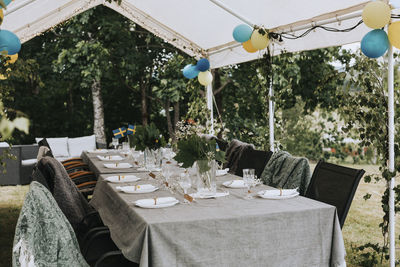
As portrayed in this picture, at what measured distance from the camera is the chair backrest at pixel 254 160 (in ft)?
13.5

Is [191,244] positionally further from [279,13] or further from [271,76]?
[271,76]

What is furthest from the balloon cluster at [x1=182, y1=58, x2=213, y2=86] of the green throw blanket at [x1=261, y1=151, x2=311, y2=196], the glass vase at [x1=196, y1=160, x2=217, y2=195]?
the glass vase at [x1=196, y1=160, x2=217, y2=195]

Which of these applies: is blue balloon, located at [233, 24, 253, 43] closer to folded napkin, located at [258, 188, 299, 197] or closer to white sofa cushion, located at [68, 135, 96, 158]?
folded napkin, located at [258, 188, 299, 197]

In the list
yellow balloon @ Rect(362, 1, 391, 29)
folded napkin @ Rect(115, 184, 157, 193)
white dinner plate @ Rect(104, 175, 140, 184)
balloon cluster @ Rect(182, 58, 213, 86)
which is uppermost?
balloon cluster @ Rect(182, 58, 213, 86)

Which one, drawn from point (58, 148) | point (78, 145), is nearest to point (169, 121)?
point (78, 145)

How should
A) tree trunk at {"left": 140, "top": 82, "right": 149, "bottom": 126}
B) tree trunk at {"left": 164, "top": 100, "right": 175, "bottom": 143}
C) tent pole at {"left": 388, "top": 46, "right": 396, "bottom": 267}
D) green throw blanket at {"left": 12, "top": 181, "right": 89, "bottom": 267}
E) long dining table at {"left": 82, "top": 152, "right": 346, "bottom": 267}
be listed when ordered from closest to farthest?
green throw blanket at {"left": 12, "top": 181, "right": 89, "bottom": 267}, long dining table at {"left": 82, "top": 152, "right": 346, "bottom": 267}, tent pole at {"left": 388, "top": 46, "right": 396, "bottom": 267}, tree trunk at {"left": 164, "top": 100, "right": 175, "bottom": 143}, tree trunk at {"left": 140, "top": 82, "right": 149, "bottom": 126}

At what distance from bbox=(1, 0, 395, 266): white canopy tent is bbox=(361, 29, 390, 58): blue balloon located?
0.21m

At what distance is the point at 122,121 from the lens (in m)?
12.0

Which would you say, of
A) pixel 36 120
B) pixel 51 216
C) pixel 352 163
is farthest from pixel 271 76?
pixel 36 120

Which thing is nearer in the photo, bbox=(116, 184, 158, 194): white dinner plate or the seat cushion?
bbox=(116, 184, 158, 194): white dinner plate

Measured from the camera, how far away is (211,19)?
6.24 meters

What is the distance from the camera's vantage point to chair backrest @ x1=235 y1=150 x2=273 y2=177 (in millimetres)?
4125

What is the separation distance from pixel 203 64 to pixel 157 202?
4.46 meters

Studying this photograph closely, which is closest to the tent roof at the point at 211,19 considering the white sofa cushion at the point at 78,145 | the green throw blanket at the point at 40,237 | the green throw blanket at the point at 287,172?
the green throw blanket at the point at 287,172
